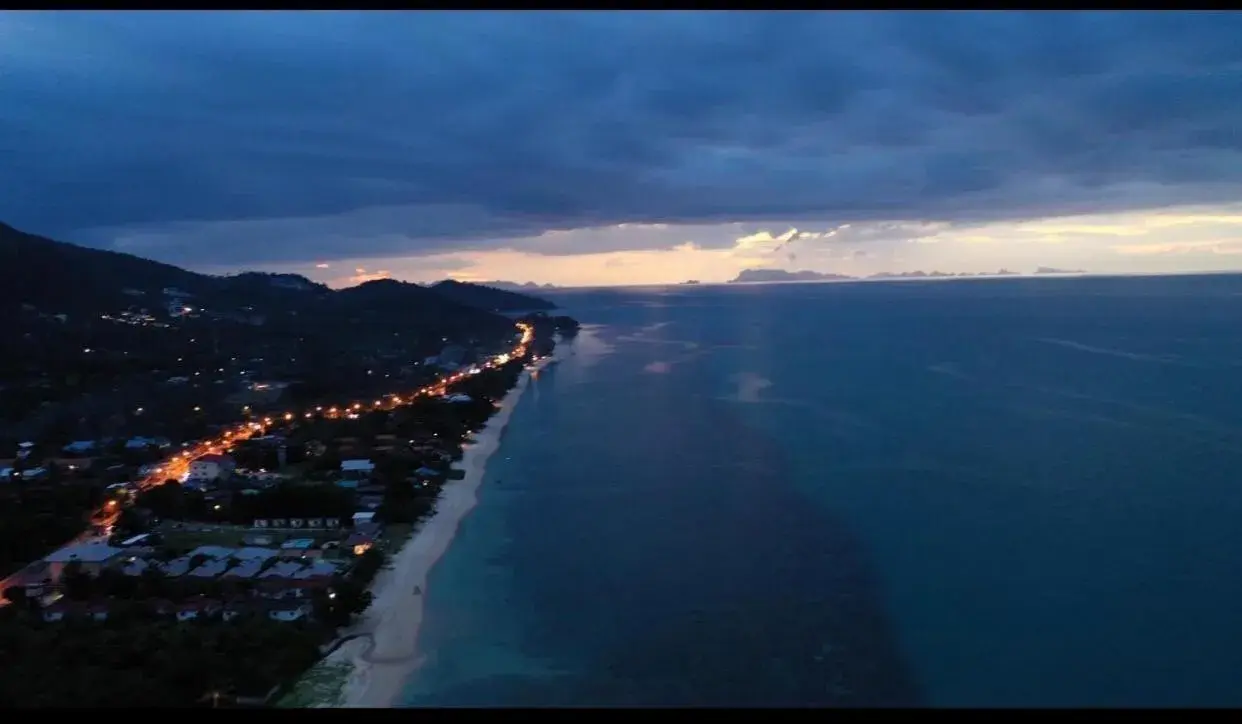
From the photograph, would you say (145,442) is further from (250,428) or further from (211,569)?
(211,569)

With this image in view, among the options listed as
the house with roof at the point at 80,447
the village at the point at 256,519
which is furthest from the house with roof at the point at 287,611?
the house with roof at the point at 80,447

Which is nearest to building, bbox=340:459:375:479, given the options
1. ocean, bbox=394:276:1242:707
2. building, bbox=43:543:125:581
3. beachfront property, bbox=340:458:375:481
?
beachfront property, bbox=340:458:375:481

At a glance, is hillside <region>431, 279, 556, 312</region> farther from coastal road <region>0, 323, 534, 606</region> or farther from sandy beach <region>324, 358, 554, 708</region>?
sandy beach <region>324, 358, 554, 708</region>

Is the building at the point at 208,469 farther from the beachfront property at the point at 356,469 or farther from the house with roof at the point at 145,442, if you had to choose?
the beachfront property at the point at 356,469

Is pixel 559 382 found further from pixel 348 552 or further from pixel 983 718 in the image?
pixel 983 718

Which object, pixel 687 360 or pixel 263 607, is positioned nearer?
pixel 263 607

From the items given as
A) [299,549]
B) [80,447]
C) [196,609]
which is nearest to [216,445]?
[80,447]
